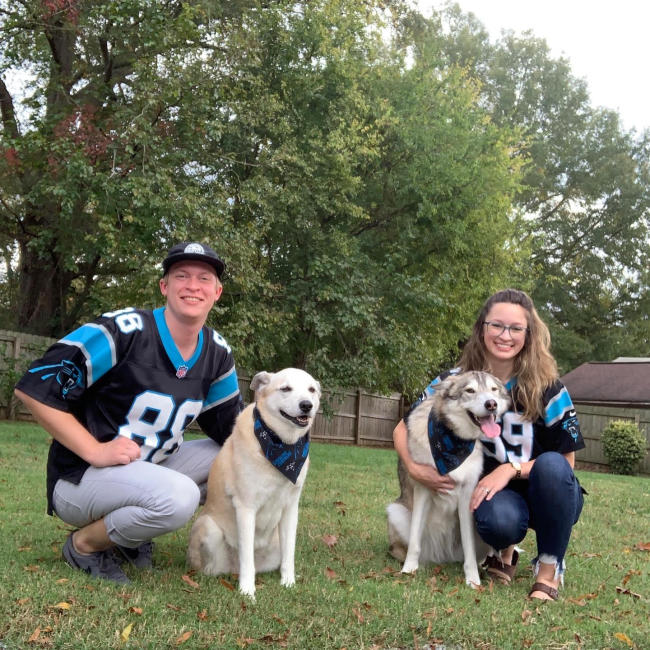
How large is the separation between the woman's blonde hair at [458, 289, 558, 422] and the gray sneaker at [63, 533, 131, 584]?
2.49 metres

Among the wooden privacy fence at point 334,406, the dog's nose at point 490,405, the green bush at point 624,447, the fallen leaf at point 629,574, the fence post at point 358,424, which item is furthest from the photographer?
the fence post at point 358,424

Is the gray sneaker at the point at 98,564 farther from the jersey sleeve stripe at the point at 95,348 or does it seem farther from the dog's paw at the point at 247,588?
the jersey sleeve stripe at the point at 95,348

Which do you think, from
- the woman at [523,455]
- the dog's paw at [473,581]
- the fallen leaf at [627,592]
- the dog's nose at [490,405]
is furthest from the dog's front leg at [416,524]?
the fallen leaf at [627,592]

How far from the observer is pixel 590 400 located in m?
20.7

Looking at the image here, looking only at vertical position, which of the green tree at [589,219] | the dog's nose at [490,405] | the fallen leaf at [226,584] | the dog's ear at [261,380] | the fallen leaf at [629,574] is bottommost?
the fallen leaf at [629,574]

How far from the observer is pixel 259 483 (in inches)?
137

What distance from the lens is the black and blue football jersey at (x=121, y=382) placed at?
3268 mm

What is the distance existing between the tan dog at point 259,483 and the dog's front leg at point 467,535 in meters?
1.04

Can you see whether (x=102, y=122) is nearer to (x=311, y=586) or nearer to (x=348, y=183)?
(x=348, y=183)

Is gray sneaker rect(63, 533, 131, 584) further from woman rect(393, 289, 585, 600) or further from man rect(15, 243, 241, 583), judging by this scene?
woman rect(393, 289, 585, 600)

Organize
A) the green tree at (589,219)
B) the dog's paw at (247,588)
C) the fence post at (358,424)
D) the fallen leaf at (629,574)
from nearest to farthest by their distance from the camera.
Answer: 1. the dog's paw at (247,588)
2. the fallen leaf at (629,574)
3. the fence post at (358,424)
4. the green tree at (589,219)

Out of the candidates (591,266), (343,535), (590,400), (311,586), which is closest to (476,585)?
(311,586)

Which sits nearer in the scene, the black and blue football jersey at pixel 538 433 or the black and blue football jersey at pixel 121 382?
the black and blue football jersey at pixel 121 382

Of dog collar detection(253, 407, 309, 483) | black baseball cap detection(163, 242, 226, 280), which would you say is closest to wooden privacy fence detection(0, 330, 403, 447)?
dog collar detection(253, 407, 309, 483)
